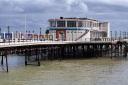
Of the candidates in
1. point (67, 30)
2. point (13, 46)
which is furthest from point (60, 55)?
point (13, 46)

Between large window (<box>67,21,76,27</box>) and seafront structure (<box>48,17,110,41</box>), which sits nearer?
seafront structure (<box>48,17,110,41</box>)

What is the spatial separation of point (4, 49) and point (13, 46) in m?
2.47

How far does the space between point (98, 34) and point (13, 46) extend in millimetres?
65294

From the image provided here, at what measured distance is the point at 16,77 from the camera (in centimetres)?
4800

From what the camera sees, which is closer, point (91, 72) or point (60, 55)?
point (91, 72)

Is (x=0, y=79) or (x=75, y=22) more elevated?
(x=75, y=22)

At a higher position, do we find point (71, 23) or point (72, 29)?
point (71, 23)

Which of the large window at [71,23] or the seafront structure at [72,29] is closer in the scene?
the seafront structure at [72,29]

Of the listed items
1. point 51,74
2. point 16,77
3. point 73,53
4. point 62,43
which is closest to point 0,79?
point 16,77

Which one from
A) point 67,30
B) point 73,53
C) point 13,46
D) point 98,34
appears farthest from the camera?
point 98,34

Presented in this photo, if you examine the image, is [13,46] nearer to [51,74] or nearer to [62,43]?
[51,74]

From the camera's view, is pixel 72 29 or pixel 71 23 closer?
pixel 72 29

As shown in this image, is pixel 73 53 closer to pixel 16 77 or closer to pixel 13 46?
pixel 13 46

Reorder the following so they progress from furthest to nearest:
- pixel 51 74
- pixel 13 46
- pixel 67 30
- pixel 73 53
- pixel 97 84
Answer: pixel 67 30
pixel 73 53
pixel 13 46
pixel 51 74
pixel 97 84
